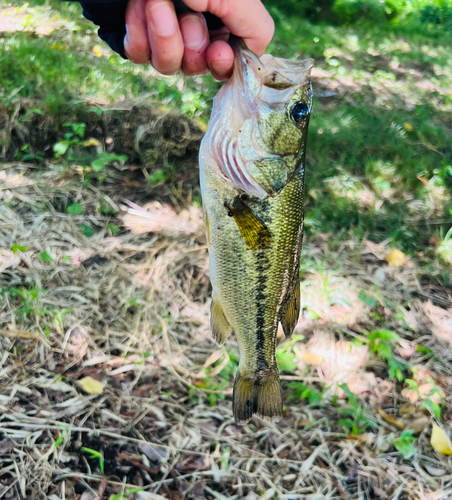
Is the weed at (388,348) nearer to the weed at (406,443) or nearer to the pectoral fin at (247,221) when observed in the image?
the weed at (406,443)

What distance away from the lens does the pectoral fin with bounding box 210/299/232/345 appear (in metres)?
1.88

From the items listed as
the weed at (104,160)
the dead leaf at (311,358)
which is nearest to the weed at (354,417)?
the dead leaf at (311,358)

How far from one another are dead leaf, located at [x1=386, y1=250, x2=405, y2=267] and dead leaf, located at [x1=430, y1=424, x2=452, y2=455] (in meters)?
1.49

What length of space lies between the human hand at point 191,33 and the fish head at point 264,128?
110 millimetres

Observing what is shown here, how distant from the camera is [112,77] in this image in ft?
14.0

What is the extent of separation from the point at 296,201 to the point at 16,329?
1.87 metres

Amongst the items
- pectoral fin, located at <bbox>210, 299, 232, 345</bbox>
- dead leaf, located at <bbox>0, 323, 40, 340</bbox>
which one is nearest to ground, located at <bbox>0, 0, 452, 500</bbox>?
dead leaf, located at <bbox>0, 323, 40, 340</bbox>

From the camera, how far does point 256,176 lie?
1.66 m

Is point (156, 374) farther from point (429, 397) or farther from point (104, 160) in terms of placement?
point (104, 160)

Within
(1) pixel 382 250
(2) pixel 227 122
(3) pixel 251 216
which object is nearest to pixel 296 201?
(3) pixel 251 216

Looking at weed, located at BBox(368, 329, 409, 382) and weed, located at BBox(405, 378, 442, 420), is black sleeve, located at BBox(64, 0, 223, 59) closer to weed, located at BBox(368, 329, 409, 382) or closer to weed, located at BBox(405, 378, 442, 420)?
weed, located at BBox(368, 329, 409, 382)

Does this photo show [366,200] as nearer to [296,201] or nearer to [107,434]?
[296,201]

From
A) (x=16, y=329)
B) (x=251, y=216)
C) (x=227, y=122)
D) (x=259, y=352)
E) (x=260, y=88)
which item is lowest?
(x=16, y=329)

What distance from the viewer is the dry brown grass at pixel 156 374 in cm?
217
